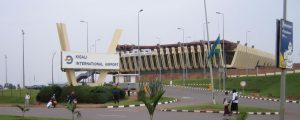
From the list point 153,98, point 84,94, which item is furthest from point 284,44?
point 84,94

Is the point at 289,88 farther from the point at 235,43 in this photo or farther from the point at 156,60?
the point at 156,60

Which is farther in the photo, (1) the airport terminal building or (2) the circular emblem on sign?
(1) the airport terminal building

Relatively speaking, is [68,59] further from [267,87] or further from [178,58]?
[178,58]

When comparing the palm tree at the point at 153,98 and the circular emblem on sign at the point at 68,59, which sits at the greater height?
the circular emblem on sign at the point at 68,59

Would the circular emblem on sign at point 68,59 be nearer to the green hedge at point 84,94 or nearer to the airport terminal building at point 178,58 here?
the green hedge at point 84,94

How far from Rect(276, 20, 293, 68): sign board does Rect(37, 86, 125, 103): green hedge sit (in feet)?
85.7

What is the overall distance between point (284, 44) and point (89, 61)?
31.5 m

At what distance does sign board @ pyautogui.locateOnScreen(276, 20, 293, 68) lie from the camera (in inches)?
535

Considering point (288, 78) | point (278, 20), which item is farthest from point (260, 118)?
point (288, 78)

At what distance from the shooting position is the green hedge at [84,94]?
1538 inches

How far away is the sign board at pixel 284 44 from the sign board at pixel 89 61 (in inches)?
1166

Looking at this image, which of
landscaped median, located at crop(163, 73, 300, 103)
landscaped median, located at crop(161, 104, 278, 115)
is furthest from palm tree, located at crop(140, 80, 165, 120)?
landscaped median, located at crop(163, 73, 300, 103)

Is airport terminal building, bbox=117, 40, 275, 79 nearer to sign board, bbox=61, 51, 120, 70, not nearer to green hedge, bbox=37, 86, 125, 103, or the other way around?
sign board, bbox=61, 51, 120, 70

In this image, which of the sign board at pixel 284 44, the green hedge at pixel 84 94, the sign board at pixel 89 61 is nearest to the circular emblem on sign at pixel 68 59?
the sign board at pixel 89 61
